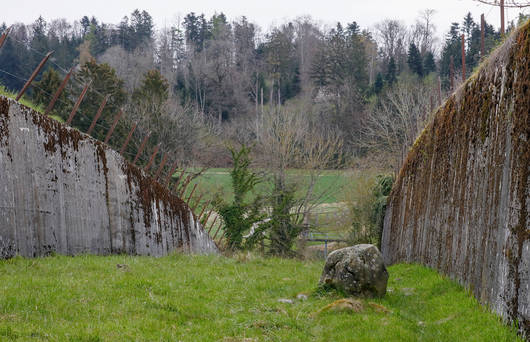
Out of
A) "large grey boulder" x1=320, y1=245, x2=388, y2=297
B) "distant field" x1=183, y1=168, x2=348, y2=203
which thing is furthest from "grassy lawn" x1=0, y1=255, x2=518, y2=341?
"distant field" x1=183, y1=168, x2=348, y2=203

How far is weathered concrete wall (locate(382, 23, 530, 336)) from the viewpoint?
6.55 m

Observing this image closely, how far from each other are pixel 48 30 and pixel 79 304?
92.0 m

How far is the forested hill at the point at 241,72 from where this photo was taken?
37.6 metres

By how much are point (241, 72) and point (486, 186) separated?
71121 mm

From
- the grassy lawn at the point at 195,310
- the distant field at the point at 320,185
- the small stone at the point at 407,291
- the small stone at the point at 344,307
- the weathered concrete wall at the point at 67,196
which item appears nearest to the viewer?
the grassy lawn at the point at 195,310

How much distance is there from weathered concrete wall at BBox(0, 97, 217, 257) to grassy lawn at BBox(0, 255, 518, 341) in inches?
43.6

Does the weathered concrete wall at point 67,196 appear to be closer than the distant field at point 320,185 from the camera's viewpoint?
Yes

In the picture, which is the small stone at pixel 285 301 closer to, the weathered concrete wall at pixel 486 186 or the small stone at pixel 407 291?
the small stone at pixel 407 291

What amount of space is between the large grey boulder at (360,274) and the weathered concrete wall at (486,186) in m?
1.58

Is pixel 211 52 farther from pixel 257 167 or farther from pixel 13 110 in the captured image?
pixel 13 110

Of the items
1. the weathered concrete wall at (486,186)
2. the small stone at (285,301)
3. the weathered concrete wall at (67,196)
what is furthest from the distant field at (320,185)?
the small stone at (285,301)

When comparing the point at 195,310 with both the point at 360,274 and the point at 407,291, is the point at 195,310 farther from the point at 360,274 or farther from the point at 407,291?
the point at 407,291

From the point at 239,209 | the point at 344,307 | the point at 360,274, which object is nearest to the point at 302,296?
the point at 360,274

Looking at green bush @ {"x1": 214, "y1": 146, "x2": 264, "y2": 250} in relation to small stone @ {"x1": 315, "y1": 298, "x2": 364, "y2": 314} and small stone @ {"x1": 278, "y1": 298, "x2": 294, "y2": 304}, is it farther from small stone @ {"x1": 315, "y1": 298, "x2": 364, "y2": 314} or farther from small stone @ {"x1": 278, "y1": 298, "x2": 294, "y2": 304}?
small stone @ {"x1": 315, "y1": 298, "x2": 364, "y2": 314}
